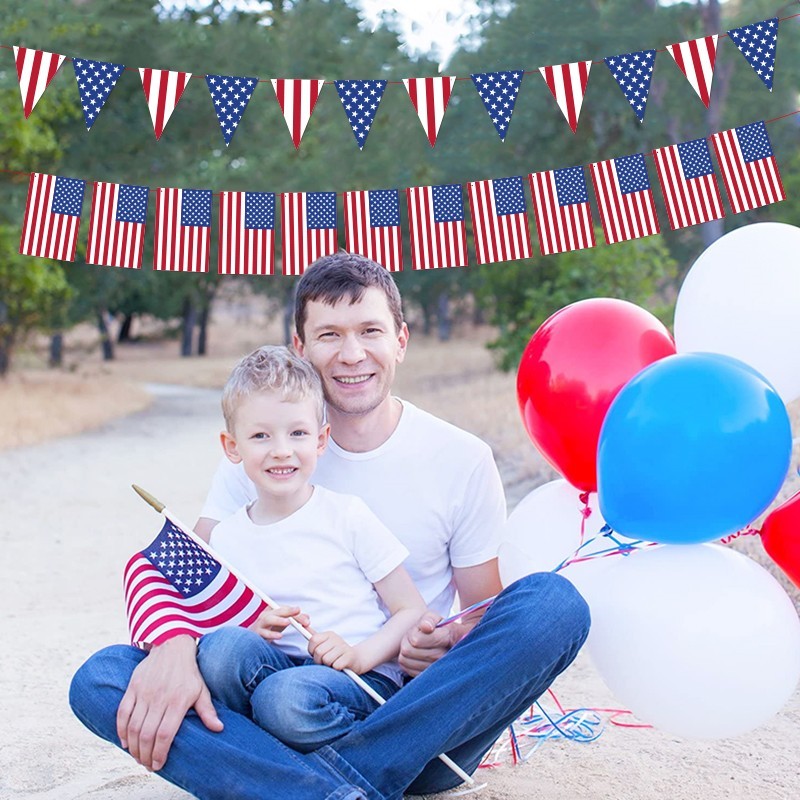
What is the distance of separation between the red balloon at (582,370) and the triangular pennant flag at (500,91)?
2290mm

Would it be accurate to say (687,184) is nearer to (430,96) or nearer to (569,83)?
(569,83)

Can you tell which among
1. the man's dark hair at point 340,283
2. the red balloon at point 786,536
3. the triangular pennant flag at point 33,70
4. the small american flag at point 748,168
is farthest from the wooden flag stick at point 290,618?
the small american flag at point 748,168

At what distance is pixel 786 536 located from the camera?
2.70m

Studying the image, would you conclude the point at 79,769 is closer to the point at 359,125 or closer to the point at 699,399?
the point at 699,399

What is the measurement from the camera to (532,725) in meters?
3.74

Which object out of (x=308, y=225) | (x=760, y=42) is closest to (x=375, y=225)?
(x=308, y=225)

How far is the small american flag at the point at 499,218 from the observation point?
5.75m

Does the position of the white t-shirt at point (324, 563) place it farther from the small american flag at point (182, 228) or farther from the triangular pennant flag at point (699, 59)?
the triangular pennant flag at point (699, 59)

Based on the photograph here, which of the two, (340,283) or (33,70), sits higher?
(33,70)

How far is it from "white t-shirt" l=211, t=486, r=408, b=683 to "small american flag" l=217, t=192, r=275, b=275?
3092 millimetres

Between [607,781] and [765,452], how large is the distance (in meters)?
1.22

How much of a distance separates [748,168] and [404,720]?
152 inches

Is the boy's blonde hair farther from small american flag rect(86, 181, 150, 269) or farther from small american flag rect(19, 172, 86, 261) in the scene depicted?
small american flag rect(19, 172, 86, 261)

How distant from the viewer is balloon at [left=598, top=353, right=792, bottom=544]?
253 centimetres
